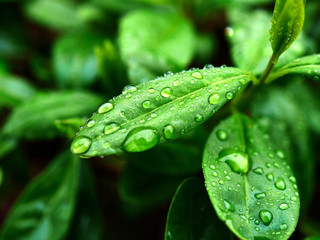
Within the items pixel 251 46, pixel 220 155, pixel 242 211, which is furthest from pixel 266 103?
pixel 242 211

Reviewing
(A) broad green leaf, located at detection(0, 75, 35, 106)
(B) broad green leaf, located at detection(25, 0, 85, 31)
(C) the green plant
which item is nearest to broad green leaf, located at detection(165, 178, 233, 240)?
(C) the green plant

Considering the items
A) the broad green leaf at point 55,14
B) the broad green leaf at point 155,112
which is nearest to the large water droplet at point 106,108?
the broad green leaf at point 155,112

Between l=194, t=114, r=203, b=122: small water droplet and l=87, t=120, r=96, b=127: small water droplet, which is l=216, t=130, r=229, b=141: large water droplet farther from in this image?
l=87, t=120, r=96, b=127: small water droplet

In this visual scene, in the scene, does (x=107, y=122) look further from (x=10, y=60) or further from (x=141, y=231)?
(x=10, y=60)

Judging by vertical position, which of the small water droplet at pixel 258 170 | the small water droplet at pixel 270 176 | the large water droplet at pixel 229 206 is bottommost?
the large water droplet at pixel 229 206

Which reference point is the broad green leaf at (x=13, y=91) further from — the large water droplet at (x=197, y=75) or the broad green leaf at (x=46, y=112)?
the large water droplet at (x=197, y=75)
